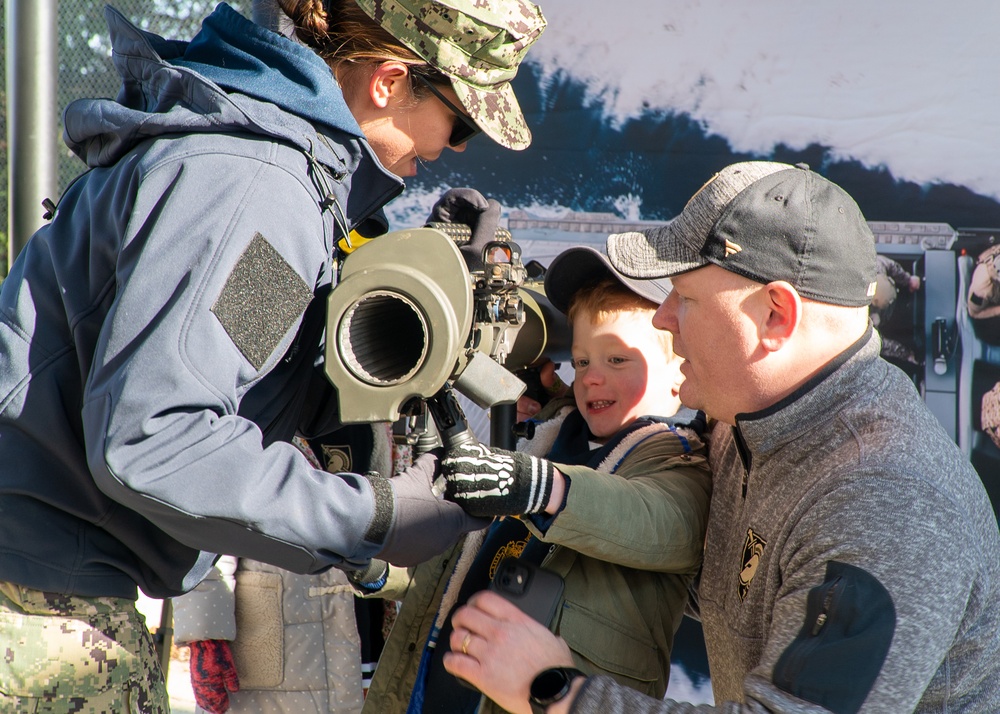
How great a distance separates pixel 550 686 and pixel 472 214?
114cm

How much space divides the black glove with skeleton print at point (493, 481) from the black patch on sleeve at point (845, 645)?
477mm

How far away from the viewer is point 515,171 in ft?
10.2

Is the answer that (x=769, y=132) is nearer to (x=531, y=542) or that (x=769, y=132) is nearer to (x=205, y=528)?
(x=531, y=542)

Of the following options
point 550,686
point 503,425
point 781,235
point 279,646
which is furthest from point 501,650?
point 279,646

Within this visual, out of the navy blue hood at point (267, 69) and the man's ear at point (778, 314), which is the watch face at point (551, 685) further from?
the navy blue hood at point (267, 69)

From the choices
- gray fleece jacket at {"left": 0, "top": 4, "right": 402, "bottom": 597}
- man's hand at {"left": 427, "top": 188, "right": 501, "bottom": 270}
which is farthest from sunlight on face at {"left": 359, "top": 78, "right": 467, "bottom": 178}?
man's hand at {"left": 427, "top": 188, "right": 501, "bottom": 270}

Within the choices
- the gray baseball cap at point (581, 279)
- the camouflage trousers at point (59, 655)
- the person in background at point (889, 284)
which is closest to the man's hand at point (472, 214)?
the gray baseball cap at point (581, 279)

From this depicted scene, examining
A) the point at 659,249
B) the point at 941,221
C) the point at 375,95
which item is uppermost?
the point at 375,95

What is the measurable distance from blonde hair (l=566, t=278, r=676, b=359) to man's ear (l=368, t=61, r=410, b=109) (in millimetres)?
751

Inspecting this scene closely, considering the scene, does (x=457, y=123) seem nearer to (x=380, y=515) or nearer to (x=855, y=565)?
(x=380, y=515)

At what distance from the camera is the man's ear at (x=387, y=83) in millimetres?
1575

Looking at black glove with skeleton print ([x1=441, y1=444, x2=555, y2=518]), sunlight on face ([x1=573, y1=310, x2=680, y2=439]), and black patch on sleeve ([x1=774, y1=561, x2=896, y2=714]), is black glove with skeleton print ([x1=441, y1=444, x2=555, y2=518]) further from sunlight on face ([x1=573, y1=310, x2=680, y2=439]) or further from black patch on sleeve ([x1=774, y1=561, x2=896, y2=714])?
sunlight on face ([x1=573, y1=310, x2=680, y2=439])

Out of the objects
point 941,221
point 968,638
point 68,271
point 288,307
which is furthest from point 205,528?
point 941,221

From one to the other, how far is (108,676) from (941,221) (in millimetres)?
2477
